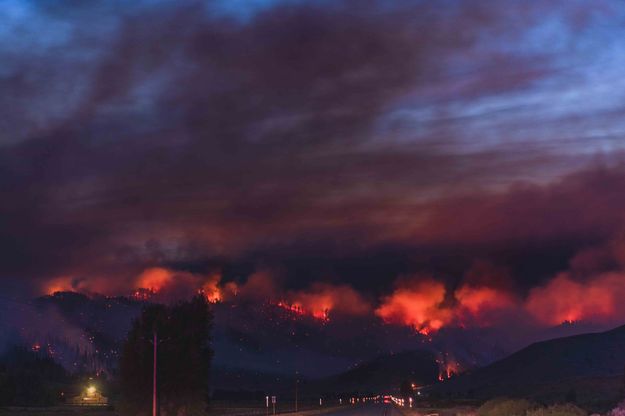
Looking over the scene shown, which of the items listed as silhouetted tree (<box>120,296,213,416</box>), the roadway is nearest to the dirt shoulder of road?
the roadway

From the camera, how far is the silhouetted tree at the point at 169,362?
103500mm

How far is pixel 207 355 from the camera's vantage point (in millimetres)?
113375

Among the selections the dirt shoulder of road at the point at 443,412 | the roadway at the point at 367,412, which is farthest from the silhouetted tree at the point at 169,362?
the dirt shoulder of road at the point at 443,412

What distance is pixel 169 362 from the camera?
4225 inches

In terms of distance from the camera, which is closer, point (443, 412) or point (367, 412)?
point (443, 412)

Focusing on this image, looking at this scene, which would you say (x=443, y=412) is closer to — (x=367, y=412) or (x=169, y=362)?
(x=367, y=412)

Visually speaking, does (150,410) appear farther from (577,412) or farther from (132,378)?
(577,412)

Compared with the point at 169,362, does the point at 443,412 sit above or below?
below

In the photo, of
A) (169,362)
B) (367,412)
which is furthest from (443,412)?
(169,362)

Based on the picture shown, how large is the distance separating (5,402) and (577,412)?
499 ft

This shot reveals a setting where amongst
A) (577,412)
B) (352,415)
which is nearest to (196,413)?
(352,415)

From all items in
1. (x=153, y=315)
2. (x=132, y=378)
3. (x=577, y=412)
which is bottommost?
(x=577, y=412)

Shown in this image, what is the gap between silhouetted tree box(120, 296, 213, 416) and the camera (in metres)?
104

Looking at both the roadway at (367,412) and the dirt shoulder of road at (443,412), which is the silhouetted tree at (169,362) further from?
the dirt shoulder of road at (443,412)
